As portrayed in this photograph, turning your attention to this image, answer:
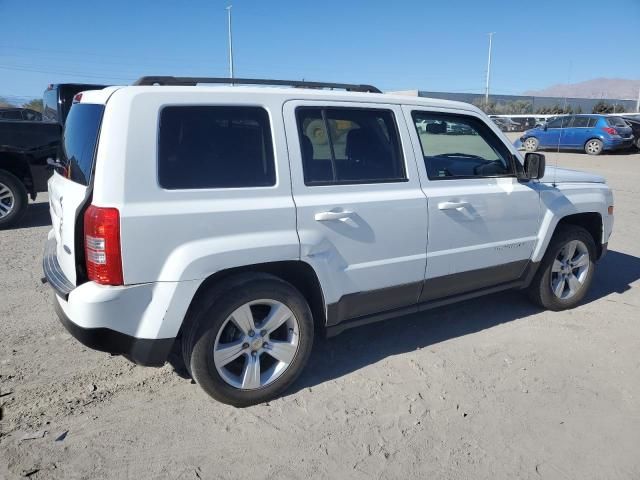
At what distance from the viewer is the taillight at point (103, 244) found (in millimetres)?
2479

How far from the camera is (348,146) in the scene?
10.8 ft

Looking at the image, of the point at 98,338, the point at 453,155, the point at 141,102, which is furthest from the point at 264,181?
the point at 453,155

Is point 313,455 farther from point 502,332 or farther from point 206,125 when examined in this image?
point 502,332

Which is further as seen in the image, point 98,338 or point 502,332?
point 502,332

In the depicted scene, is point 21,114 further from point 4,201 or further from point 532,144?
point 532,144

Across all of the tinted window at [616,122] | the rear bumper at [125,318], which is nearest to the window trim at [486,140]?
the rear bumper at [125,318]

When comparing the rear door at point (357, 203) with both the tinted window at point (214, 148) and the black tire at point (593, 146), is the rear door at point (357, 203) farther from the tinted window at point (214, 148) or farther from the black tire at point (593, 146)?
the black tire at point (593, 146)

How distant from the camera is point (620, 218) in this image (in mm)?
8617

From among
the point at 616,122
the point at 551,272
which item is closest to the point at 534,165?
the point at 551,272

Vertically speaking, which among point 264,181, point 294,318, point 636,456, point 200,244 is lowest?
point 636,456

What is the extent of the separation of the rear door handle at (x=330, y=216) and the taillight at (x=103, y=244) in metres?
1.14

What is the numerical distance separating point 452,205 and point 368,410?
154 cm

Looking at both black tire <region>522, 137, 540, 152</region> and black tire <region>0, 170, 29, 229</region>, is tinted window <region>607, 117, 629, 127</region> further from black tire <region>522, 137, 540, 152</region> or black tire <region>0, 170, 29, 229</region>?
black tire <region>0, 170, 29, 229</region>

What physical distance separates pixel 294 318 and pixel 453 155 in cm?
217
